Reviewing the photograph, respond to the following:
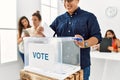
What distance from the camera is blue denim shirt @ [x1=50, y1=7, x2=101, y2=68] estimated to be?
1408 mm

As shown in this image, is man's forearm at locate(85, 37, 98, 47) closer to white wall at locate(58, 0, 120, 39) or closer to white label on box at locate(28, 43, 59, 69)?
white label on box at locate(28, 43, 59, 69)

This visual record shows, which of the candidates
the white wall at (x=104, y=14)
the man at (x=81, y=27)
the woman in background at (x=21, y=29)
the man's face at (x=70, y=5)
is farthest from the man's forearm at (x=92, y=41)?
the white wall at (x=104, y=14)

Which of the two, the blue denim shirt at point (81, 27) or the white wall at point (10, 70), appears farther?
the white wall at point (10, 70)

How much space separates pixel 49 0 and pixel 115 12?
192 cm

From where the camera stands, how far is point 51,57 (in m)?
1.04

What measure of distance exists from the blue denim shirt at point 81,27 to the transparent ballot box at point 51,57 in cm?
22

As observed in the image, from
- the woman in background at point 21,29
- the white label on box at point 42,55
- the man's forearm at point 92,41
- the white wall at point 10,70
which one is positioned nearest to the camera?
the white label on box at point 42,55

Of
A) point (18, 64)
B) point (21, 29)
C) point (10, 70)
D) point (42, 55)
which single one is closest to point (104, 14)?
point (21, 29)

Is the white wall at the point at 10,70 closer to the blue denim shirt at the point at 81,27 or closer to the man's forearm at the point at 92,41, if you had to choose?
the blue denim shirt at the point at 81,27

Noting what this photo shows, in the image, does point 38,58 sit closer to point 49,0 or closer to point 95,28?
Answer: point 95,28

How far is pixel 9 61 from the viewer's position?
3354mm

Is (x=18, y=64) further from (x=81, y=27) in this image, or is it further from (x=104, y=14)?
(x=104, y=14)

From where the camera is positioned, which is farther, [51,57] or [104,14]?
[104,14]

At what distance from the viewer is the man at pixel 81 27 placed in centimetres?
140
